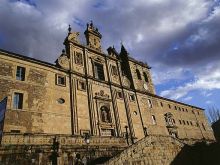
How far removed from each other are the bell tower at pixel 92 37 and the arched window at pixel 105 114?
31.9 feet

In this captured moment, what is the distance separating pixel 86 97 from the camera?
23766mm

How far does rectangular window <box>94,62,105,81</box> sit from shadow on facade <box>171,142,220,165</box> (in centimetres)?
A: 1419

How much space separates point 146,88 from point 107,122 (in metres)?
12.3

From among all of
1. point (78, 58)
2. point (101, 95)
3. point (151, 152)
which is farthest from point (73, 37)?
point (151, 152)

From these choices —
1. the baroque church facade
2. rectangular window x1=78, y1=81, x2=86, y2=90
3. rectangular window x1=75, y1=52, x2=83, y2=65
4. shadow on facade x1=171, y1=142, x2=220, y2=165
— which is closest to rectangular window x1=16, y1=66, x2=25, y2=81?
the baroque church facade

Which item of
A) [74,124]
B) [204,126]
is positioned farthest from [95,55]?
[204,126]

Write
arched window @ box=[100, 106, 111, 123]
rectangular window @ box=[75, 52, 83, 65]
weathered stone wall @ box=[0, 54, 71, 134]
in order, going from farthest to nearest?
rectangular window @ box=[75, 52, 83, 65], arched window @ box=[100, 106, 111, 123], weathered stone wall @ box=[0, 54, 71, 134]

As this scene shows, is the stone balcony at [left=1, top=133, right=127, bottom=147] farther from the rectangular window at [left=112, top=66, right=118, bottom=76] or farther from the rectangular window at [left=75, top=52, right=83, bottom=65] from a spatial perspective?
the rectangular window at [left=112, top=66, right=118, bottom=76]

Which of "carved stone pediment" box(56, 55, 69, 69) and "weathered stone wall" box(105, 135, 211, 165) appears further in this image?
"carved stone pediment" box(56, 55, 69, 69)

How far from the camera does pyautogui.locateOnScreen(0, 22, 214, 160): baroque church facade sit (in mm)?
18328

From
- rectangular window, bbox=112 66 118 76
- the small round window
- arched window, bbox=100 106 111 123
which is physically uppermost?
rectangular window, bbox=112 66 118 76

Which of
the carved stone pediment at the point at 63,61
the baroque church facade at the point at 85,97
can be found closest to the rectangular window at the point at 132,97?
the baroque church facade at the point at 85,97

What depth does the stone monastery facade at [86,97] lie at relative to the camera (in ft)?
60.3

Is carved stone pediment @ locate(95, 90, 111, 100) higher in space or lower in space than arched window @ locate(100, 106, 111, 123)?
higher
